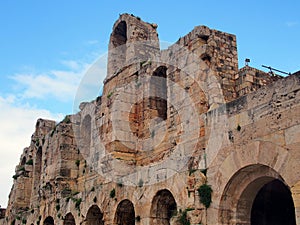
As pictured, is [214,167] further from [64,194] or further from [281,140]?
[64,194]

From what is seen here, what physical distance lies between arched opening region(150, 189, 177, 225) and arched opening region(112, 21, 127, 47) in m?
8.56

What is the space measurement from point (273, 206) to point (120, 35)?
409 inches

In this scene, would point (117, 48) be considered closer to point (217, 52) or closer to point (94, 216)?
point (217, 52)

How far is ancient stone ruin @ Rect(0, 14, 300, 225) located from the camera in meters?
8.95

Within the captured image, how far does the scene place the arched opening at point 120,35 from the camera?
18.3 meters

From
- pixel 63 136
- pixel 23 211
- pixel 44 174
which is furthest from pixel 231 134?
pixel 23 211

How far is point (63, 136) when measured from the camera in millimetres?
19859

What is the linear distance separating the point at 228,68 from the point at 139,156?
444cm

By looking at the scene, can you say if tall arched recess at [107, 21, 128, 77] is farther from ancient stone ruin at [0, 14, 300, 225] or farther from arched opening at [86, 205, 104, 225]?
arched opening at [86, 205, 104, 225]

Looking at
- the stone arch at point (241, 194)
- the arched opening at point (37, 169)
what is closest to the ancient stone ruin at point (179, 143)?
the stone arch at point (241, 194)

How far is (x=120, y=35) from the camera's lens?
18531 millimetres

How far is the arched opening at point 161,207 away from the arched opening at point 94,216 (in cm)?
363

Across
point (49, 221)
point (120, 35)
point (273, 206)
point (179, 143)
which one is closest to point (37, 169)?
point (49, 221)

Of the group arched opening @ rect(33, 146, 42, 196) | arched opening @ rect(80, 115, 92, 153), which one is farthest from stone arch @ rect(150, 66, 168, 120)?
arched opening @ rect(33, 146, 42, 196)
